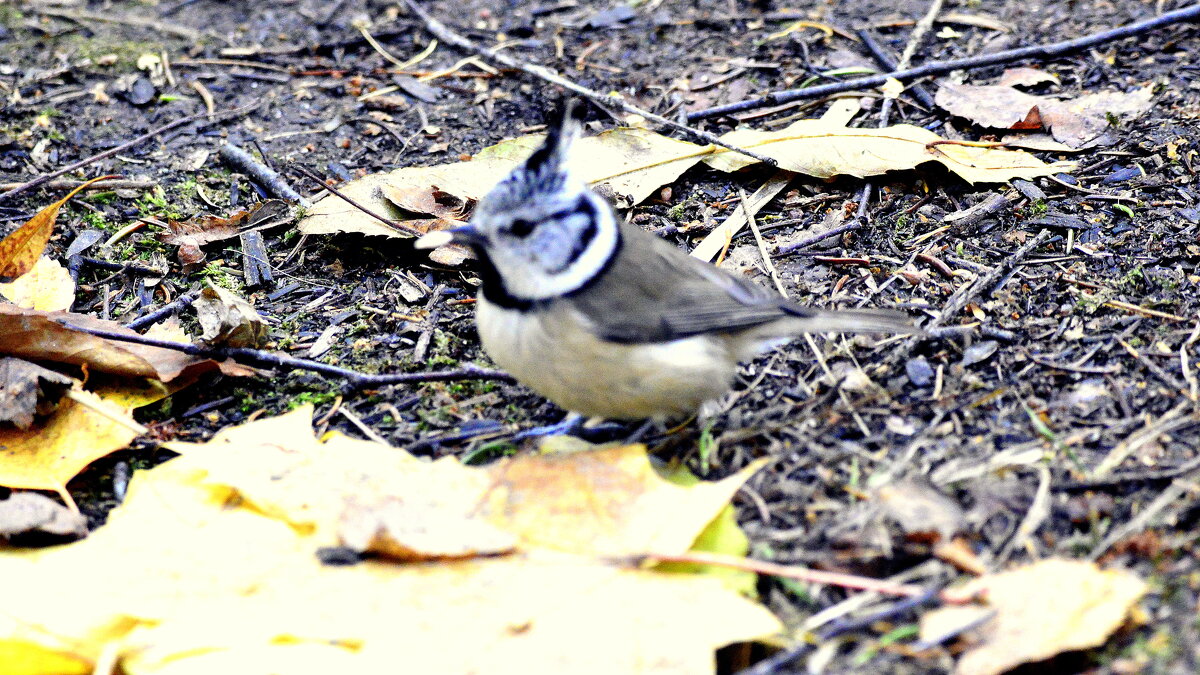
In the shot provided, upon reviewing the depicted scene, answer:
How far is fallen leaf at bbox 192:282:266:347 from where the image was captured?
3924 millimetres

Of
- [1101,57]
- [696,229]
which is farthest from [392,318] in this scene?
[1101,57]

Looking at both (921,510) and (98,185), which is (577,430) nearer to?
(921,510)

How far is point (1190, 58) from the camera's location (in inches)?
209

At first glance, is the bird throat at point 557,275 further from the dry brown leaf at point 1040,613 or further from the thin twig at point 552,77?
the dry brown leaf at point 1040,613

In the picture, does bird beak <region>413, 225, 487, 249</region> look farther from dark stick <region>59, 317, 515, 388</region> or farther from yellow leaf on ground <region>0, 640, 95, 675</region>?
yellow leaf on ground <region>0, 640, 95, 675</region>

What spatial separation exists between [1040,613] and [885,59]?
3.69 meters

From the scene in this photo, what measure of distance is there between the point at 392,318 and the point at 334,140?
156 centimetres

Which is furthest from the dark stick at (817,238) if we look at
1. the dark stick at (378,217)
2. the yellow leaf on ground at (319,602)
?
the yellow leaf on ground at (319,602)

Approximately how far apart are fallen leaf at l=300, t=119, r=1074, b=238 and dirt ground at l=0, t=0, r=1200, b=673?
0.36ft

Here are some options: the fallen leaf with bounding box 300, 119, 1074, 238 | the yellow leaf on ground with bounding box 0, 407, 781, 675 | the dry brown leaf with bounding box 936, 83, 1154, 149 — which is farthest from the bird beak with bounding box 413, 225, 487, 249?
the dry brown leaf with bounding box 936, 83, 1154, 149

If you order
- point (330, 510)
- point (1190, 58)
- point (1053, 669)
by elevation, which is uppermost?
point (1190, 58)

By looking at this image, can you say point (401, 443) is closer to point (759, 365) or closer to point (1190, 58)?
point (759, 365)

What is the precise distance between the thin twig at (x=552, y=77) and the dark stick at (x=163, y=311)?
82.4 inches

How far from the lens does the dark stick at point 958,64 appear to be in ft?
17.3
